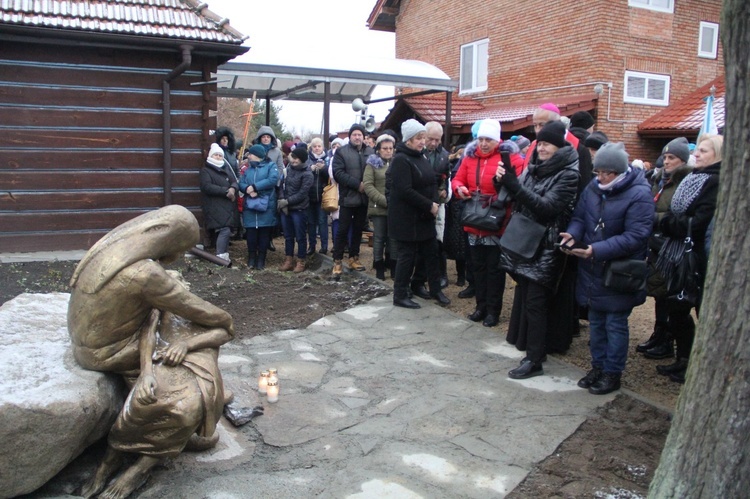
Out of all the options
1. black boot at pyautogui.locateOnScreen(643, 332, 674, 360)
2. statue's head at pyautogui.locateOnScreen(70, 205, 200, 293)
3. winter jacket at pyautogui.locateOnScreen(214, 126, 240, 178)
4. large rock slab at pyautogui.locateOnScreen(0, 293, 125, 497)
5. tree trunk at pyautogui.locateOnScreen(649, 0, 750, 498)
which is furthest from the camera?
winter jacket at pyautogui.locateOnScreen(214, 126, 240, 178)

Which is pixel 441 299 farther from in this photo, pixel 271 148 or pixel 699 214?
pixel 271 148

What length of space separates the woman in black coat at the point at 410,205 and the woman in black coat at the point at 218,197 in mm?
3202

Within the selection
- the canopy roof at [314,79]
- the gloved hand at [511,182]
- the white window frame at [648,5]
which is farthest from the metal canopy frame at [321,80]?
the gloved hand at [511,182]

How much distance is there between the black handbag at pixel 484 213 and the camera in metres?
6.03

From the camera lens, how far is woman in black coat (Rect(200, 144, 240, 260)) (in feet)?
29.8

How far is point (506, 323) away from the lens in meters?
6.52

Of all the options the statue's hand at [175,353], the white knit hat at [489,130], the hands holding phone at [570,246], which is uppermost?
the white knit hat at [489,130]

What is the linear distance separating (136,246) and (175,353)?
601 mm

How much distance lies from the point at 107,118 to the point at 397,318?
5227 millimetres

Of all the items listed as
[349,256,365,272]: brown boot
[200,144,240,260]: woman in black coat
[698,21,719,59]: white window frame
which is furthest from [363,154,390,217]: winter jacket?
[698,21,719,59]: white window frame

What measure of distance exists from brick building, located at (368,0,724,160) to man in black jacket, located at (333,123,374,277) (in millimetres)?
7134

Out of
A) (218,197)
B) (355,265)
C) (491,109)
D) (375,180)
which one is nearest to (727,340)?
(375,180)

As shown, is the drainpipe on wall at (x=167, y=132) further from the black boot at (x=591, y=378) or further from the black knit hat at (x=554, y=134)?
the black boot at (x=591, y=378)

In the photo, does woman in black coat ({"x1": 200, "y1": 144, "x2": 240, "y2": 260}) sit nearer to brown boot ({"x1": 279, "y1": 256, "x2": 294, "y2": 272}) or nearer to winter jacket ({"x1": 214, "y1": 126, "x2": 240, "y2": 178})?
winter jacket ({"x1": 214, "y1": 126, "x2": 240, "y2": 178})
